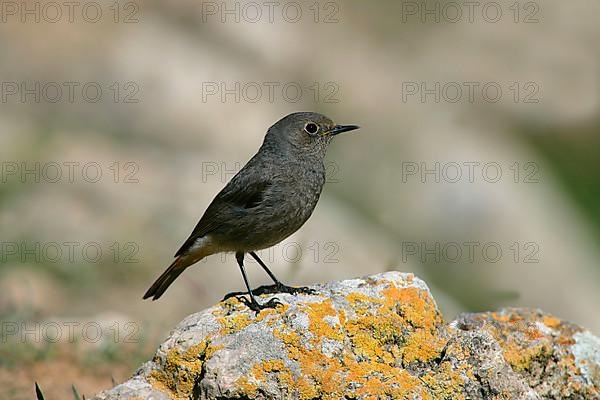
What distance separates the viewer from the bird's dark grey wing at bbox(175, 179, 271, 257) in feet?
22.2

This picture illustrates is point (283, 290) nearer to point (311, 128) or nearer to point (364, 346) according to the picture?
point (364, 346)

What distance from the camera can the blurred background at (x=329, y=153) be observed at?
11.2 meters

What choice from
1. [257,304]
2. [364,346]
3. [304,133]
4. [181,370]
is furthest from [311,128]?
[181,370]

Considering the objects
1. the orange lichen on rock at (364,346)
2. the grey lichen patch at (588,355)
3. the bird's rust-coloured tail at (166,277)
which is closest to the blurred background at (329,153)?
the bird's rust-coloured tail at (166,277)

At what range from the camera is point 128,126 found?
15453 mm

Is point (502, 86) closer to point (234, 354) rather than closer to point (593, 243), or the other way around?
point (593, 243)

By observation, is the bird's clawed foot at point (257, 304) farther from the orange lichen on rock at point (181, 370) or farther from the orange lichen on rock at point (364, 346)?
the orange lichen on rock at point (181, 370)

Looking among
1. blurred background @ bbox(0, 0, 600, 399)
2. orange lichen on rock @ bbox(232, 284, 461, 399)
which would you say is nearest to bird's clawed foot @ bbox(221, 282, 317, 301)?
orange lichen on rock @ bbox(232, 284, 461, 399)

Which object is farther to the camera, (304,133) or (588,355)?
(304,133)

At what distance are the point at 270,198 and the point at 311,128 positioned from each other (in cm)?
79

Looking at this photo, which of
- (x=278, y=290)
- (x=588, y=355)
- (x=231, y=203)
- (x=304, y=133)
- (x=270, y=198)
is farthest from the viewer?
(x=304, y=133)

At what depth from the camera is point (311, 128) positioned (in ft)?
23.4

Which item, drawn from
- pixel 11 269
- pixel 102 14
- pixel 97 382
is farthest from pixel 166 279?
pixel 102 14

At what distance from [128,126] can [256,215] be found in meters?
9.31
